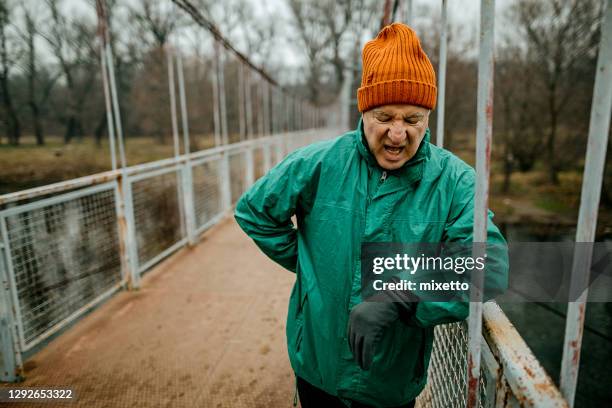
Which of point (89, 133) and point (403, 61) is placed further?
point (89, 133)

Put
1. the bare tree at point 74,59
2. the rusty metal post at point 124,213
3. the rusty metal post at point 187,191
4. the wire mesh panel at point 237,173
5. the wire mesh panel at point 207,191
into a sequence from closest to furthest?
the rusty metal post at point 124,213
the rusty metal post at point 187,191
the wire mesh panel at point 207,191
the wire mesh panel at point 237,173
the bare tree at point 74,59

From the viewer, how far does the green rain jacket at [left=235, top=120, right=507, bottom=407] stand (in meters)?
1.13

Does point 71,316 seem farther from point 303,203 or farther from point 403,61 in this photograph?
point 403,61

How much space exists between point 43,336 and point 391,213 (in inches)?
94.7

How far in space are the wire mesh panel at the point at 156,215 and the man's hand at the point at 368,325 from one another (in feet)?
9.65

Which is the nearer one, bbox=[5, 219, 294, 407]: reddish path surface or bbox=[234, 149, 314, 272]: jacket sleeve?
bbox=[234, 149, 314, 272]: jacket sleeve

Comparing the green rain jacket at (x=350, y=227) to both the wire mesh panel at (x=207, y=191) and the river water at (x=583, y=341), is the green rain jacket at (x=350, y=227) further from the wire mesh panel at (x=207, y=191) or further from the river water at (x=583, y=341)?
the wire mesh panel at (x=207, y=191)

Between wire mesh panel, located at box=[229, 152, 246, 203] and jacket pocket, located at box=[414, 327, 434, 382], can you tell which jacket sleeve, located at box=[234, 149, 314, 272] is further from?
wire mesh panel, located at box=[229, 152, 246, 203]

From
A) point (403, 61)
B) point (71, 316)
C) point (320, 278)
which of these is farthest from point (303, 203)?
point (71, 316)

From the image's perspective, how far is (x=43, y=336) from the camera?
8.03ft

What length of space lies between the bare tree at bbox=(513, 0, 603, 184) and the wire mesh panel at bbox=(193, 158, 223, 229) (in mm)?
4368

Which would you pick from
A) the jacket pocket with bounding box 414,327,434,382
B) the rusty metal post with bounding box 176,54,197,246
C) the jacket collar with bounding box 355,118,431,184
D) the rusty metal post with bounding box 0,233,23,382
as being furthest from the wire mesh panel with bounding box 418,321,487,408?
the rusty metal post with bounding box 176,54,197,246

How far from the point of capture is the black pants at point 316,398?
A: 1.31 meters

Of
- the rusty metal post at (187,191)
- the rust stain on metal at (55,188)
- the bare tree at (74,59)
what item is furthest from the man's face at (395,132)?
the bare tree at (74,59)
